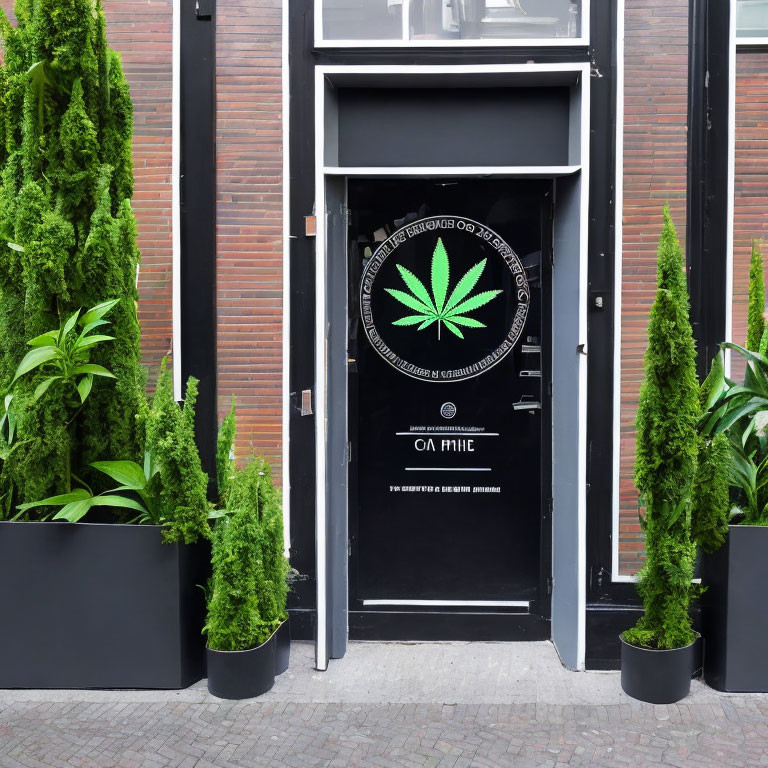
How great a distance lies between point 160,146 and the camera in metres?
5.00

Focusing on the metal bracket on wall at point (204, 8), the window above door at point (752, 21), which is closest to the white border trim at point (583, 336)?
the window above door at point (752, 21)

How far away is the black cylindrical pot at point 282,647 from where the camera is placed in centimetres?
450

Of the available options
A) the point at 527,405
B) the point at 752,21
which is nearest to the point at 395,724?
the point at 527,405

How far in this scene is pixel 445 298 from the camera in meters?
5.09

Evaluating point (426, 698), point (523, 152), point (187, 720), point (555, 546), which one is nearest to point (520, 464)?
point (555, 546)

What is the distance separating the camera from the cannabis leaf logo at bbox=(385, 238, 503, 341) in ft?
16.6

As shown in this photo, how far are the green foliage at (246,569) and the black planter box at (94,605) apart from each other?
233 millimetres

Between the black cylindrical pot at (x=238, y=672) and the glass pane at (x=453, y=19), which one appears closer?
the black cylindrical pot at (x=238, y=672)

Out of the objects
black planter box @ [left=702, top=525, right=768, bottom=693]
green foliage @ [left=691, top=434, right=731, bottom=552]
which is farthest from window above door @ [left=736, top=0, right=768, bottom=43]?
black planter box @ [left=702, top=525, right=768, bottom=693]

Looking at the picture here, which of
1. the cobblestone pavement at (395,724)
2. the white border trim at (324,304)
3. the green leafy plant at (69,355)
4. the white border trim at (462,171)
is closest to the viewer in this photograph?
the cobblestone pavement at (395,724)

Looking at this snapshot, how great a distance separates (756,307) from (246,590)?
3.15m

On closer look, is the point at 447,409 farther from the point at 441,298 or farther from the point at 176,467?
the point at 176,467

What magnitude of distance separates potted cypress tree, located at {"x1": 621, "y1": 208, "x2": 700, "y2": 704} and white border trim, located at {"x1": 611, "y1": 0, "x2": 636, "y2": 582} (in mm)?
568

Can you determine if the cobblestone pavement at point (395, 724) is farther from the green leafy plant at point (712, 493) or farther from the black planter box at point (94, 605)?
the green leafy plant at point (712, 493)
